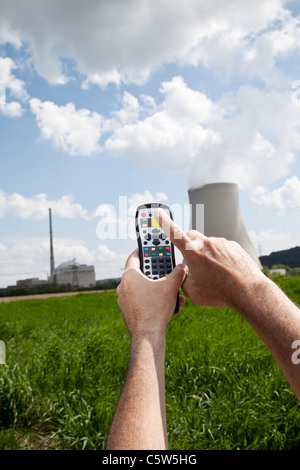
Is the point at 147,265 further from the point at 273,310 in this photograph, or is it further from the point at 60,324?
the point at 60,324

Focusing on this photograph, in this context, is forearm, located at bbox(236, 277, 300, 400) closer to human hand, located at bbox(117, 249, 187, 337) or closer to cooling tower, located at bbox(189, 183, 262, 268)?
human hand, located at bbox(117, 249, 187, 337)

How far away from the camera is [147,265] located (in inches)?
54.0

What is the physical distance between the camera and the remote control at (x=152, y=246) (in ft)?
4.47

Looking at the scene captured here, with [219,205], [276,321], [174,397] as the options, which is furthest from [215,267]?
[219,205]

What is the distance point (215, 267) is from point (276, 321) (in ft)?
0.76

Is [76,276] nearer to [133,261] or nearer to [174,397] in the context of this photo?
[174,397]

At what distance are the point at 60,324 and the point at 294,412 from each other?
222 inches

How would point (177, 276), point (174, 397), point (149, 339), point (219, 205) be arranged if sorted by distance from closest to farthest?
point (149, 339), point (177, 276), point (174, 397), point (219, 205)

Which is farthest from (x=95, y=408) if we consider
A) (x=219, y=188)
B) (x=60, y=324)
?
(x=219, y=188)

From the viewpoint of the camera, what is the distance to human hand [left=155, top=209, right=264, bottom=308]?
1.08 metres

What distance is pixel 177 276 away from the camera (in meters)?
1.23

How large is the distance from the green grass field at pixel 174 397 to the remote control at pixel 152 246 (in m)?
1.46

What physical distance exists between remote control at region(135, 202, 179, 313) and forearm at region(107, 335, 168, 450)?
0.31 metres

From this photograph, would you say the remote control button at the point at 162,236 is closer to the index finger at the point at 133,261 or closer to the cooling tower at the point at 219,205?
the index finger at the point at 133,261
